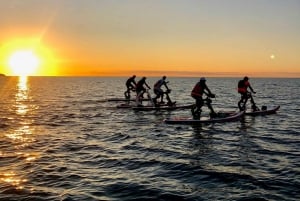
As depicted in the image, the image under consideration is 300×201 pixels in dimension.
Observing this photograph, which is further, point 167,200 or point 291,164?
point 291,164

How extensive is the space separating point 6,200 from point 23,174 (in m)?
2.56

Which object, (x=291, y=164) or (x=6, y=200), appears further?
(x=291, y=164)

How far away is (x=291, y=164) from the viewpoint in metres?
14.1

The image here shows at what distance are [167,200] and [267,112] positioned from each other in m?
21.7

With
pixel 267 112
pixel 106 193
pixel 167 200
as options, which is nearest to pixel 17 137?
pixel 106 193

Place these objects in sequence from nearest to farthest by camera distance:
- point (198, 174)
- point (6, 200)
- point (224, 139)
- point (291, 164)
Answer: point (6, 200) → point (198, 174) → point (291, 164) → point (224, 139)

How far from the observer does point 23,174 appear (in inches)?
509

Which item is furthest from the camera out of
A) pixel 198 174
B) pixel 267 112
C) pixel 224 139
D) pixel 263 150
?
pixel 267 112

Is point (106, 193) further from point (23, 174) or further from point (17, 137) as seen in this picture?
point (17, 137)

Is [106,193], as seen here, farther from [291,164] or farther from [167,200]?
[291,164]

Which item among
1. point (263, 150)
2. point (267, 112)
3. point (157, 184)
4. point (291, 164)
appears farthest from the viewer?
point (267, 112)

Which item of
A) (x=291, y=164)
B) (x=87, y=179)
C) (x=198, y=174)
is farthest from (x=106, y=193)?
(x=291, y=164)

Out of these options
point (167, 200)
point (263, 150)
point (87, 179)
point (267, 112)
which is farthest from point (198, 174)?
point (267, 112)

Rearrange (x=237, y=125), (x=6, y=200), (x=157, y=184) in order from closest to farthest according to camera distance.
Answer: (x=6, y=200) → (x=157, y=184) → (x=237, y=125)
